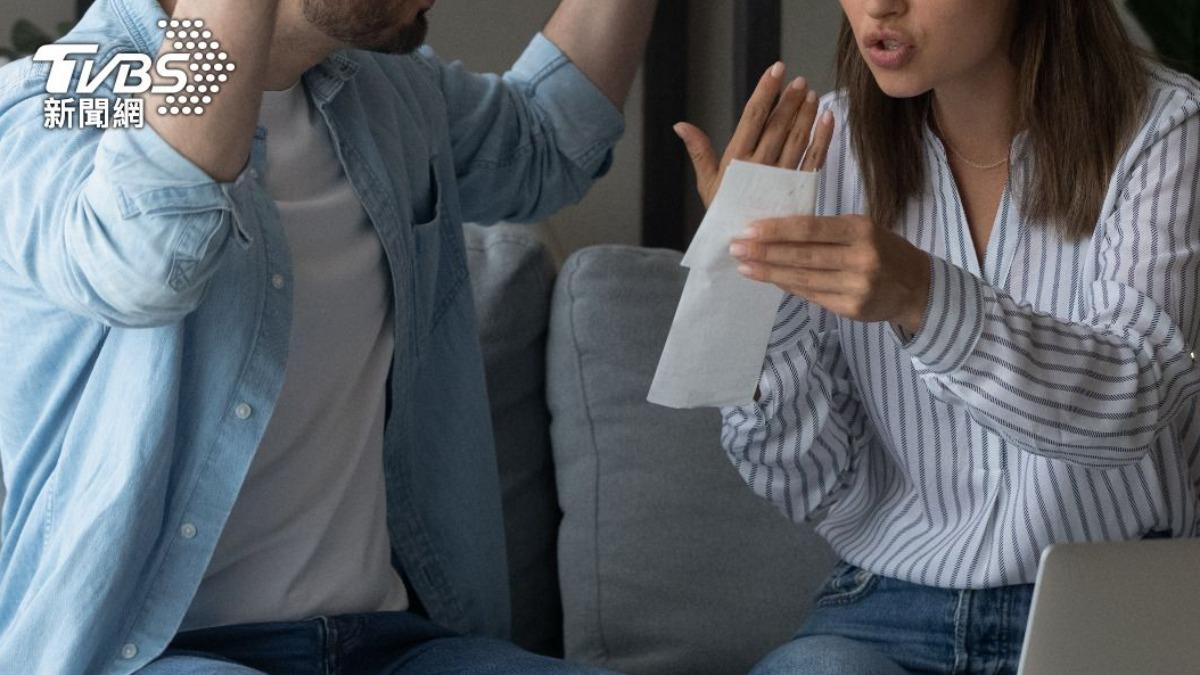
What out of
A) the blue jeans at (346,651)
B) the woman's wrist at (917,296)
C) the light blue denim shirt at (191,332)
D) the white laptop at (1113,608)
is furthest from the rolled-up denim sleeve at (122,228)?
the white laptop at (1113,608)

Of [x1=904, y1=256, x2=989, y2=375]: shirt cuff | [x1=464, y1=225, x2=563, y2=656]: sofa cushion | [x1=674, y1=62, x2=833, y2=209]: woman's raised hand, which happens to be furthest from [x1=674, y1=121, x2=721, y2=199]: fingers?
[x1=464, y1=225, x2=563, y2=656]: sofa cushion

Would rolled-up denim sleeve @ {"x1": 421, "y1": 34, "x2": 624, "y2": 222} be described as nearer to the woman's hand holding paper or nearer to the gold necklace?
the gold necklace

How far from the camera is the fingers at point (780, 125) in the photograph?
53.2 inches

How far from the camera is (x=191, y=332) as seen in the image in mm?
1354

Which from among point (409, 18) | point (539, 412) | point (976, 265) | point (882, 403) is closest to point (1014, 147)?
point (976, 265)

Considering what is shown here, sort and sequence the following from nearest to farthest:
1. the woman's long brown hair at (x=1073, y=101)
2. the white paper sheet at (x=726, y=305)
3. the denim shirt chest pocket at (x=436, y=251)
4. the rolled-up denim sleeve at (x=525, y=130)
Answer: the white paper sheet at (x=726, y=305) → the woman's long brown hair at (x=1073, y=101) → the denim shirt chest pocket at (x=436, y=251) → the rolled-up denim sleeve at (x=525, y=130)

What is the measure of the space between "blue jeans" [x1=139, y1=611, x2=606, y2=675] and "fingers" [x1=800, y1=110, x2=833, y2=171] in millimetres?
509

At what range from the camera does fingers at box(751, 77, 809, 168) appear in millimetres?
1351

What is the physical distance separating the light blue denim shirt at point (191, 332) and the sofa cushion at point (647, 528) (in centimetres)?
24

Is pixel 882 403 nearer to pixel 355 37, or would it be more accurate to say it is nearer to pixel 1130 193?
pixel 1130 193

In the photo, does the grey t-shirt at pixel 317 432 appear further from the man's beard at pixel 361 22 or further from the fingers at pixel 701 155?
the fingers at pixel 701 155

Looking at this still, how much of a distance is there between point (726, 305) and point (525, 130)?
501mm

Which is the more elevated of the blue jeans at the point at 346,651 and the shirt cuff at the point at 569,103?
the shirt cuff at the point at 569,103

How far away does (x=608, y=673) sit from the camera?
1.46 meters
